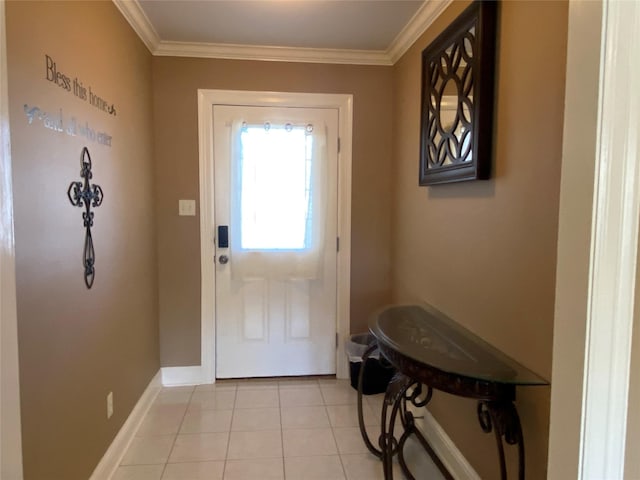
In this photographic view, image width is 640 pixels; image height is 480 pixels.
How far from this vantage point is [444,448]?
214cm

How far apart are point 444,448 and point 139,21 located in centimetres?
278

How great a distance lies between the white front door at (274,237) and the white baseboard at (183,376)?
0.47 ft

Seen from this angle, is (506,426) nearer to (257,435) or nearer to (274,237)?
(257,435)

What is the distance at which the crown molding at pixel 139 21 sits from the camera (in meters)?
2.19

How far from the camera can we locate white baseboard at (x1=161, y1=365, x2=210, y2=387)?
302 cm

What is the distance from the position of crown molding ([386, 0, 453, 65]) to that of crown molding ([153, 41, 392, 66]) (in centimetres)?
11

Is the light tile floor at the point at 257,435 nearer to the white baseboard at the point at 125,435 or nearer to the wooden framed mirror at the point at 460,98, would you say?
the white baseboard at the point at 125,435

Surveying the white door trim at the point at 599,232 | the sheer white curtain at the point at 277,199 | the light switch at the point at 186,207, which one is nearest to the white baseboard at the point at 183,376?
the sheer white curtain at the point at 277,199

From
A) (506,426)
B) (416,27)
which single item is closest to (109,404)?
(506,426)

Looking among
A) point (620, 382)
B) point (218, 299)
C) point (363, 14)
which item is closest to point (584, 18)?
point (620, 382)

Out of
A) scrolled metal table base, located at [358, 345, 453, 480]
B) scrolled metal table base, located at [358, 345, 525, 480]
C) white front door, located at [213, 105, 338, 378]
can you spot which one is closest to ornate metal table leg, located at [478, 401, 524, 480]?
scrolled metal table base, located at [358, 345, 525, 480]

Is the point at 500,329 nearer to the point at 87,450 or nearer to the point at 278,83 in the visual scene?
the point at 87,450

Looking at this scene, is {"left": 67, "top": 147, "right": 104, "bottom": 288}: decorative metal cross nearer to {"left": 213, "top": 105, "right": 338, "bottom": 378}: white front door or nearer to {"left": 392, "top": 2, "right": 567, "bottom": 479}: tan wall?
{"left": 213, "top": 105, "right": 338, "bottom": 378}: white front door

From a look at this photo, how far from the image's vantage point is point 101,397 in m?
1.94
